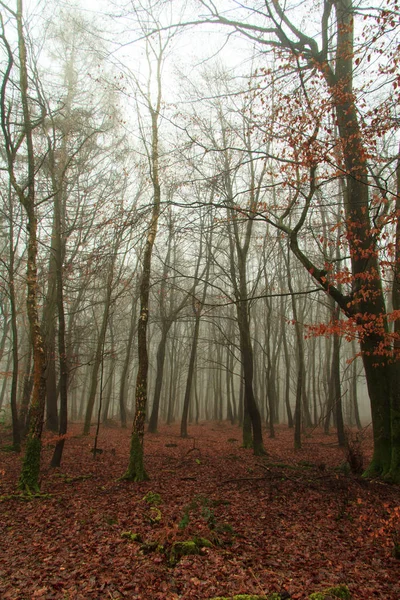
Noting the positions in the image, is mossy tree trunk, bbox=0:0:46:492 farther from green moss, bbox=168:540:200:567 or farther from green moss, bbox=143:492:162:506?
green moss, bbox=168:540:200:567

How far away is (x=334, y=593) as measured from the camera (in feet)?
11.6

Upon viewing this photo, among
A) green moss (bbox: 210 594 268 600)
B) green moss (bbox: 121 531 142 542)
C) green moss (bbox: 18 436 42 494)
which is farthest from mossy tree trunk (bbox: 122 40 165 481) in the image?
green moss (bbox: 210 594 268 600)

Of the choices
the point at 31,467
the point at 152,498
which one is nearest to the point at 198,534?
the point at 152,498

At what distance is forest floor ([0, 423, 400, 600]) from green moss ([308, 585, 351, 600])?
0.19m

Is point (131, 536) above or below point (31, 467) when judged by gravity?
below

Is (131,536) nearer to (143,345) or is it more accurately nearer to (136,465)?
(136,465)

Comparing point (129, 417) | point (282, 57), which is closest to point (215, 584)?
point (282, 57)

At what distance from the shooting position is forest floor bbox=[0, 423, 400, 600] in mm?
3824

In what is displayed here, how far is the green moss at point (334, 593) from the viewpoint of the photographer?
136 inches

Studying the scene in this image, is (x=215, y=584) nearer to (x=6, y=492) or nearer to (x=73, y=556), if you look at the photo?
(x=73, y=556)

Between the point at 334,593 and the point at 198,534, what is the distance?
199 centimetres

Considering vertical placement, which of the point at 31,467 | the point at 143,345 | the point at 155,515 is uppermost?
the point at 143,345

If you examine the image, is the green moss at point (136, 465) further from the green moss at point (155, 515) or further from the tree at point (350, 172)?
the tree at point (350, 172)

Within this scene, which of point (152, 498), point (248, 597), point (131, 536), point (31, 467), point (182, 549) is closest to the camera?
point (248, 597)
